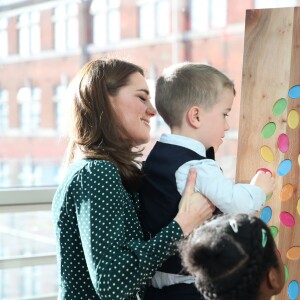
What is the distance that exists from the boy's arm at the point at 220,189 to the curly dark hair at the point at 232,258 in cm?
29

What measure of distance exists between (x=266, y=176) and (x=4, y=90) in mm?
2461

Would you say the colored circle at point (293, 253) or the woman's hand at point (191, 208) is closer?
the woman's hand at point (191, 208)

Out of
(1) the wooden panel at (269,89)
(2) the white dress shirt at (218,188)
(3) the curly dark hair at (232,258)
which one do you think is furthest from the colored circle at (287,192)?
(3) the curly dark hair at (232,258)

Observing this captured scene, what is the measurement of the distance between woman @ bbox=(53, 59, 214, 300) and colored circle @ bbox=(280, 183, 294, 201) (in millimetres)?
482

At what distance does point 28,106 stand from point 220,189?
3.12 meters

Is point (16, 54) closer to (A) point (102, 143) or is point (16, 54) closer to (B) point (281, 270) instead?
(A) point (102, 143)

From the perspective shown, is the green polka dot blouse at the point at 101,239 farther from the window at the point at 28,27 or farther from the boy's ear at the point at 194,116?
the window at the point at 28,27

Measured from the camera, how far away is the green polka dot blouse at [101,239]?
1518 millimetres

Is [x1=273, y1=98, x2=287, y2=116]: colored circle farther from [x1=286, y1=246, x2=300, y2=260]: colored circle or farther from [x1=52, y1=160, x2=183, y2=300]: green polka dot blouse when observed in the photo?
[x1=52, y1=160, x2=183, y2=300]: green polka dot blouse

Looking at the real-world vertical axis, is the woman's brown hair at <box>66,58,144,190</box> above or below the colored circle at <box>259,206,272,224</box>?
above

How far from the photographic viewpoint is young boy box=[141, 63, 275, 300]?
164 centimetres

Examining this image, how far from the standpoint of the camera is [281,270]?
51.6 inches

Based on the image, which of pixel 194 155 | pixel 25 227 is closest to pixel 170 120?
pixel 194 155

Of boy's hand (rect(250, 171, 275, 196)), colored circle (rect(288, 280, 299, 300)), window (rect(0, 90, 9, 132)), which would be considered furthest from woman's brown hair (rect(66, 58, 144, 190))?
window (rect(0, 90, 9, 132))
